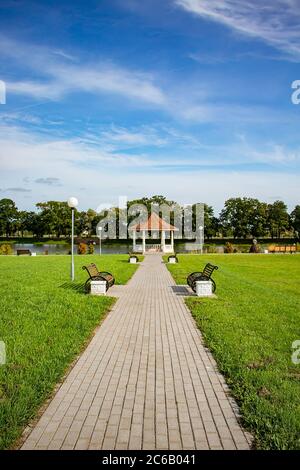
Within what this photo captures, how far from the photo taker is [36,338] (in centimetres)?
720

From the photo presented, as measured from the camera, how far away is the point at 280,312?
9.69 m

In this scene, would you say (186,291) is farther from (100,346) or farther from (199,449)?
(199,449)

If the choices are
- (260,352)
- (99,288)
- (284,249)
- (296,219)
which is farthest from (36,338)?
(296,219)

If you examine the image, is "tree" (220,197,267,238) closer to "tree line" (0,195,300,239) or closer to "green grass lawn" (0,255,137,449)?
"tree line" (0,195,300,239)

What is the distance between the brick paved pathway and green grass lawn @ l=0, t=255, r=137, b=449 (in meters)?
0.23

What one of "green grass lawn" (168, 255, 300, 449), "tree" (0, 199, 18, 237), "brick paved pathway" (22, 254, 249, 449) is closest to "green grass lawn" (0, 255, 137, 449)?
"brick paved pathway" (22, 254, 249, 449)

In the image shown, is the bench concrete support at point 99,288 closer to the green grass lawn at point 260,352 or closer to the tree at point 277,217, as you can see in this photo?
the green grass lawn at point 260,352

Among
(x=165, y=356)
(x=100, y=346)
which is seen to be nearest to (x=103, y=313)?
(x=100, y=346)

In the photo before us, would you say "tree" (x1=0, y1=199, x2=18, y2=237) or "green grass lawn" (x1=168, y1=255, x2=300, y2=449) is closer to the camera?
"green grass lawn" (x1=168, y1=255, x2=300, y2=449)

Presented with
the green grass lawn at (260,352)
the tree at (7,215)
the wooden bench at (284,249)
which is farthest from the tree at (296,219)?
the green grass lawn at (260,352)

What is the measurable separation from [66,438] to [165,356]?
2.75m

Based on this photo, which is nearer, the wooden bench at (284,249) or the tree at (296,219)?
the wooden bench at (284,249)

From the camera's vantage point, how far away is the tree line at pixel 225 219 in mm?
72938

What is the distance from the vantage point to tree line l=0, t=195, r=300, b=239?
72.9m
